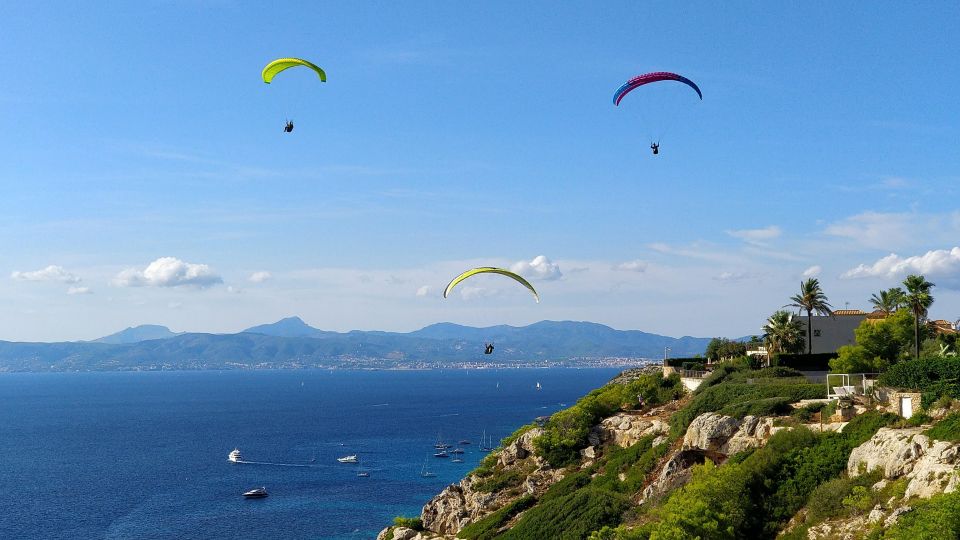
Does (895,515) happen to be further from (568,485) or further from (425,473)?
(425,473)

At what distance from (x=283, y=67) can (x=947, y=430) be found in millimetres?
42908

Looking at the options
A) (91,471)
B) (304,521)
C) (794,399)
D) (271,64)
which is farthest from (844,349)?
(91,471)

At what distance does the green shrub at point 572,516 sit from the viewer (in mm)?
52719

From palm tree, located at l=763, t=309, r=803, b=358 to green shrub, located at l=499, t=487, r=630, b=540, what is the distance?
27937 millimetres

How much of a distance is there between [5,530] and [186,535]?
903 inches

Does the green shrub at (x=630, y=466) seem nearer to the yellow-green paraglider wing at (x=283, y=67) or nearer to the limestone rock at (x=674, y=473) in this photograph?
the limestone rock at (x=674, y=473)

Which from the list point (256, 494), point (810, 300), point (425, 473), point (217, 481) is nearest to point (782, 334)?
point (810, 300)

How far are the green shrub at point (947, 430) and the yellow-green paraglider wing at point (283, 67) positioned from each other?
39639 millimetres

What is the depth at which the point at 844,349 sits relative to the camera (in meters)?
69.2

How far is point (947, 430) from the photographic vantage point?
39.4m

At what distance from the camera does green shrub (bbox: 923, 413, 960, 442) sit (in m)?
38.8

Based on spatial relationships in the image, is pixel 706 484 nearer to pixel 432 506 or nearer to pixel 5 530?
pixel 432 506

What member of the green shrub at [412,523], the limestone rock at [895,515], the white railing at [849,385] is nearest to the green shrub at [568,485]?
the green shrub at [412,523]

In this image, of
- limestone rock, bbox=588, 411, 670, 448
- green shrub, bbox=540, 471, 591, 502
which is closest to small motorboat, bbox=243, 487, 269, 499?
limestone rock, bbox=588, 411, 670, 448
